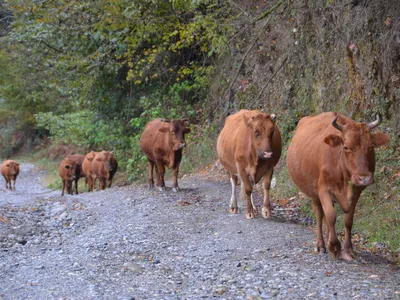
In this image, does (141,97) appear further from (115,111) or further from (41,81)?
(41,81)

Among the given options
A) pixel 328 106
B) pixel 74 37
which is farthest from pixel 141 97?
pixel 328 106

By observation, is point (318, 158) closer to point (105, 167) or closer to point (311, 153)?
point (311, 153)

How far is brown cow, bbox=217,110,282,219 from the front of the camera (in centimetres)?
1087

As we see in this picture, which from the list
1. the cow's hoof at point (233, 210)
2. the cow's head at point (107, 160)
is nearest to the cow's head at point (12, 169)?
the cow's head at point (107, 160)

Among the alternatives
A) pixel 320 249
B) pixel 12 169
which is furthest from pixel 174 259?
pixel 12 169

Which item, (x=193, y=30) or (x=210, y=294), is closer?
(x=210, y=294)

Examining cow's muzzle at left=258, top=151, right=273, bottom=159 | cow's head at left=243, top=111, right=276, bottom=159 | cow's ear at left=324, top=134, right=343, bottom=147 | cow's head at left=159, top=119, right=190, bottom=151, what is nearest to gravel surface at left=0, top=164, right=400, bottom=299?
cow's muzzle at left=258, top=151, right=273, bottom=159

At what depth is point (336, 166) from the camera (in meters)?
7.84

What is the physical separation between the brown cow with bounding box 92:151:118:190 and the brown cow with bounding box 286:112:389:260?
571 inches

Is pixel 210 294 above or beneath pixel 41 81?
beneath

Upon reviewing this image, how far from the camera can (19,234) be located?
38.1 ft

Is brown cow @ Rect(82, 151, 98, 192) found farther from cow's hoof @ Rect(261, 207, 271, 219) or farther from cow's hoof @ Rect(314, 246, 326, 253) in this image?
cow's hoof @ Rect(314, 246, 326, 253)

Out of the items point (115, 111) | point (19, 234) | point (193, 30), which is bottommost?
point (19, 234)

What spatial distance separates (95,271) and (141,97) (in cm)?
1696
